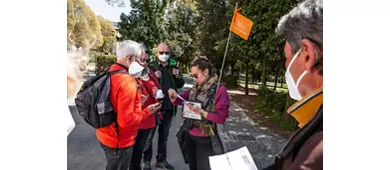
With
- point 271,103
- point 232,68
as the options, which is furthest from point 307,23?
point 271,103

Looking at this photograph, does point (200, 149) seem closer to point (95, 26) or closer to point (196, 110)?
point (196, 110)

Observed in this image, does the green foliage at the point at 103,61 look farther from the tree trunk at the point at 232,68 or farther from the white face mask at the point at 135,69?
the tree trunk at the point at 232,68

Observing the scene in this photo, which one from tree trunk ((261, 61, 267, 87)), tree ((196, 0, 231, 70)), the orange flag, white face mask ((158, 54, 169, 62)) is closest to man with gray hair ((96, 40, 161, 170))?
white face mask ((158, 54, 169, 62))

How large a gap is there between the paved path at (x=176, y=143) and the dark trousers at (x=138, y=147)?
31 cm

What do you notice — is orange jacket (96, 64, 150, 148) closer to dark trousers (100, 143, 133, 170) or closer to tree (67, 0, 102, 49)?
dark trousers (100, 143, 133, 170)

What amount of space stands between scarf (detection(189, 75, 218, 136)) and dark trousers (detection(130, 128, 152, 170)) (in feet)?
1.23

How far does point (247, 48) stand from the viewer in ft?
6.80

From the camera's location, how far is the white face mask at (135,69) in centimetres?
138

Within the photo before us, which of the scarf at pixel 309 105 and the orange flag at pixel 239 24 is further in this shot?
the orange flag at pixel 239 24

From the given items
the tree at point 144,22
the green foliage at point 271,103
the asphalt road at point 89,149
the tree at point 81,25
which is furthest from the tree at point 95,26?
the green foliage at point 271,103

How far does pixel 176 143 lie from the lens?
2.01 m

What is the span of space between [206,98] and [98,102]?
65 centimetres
